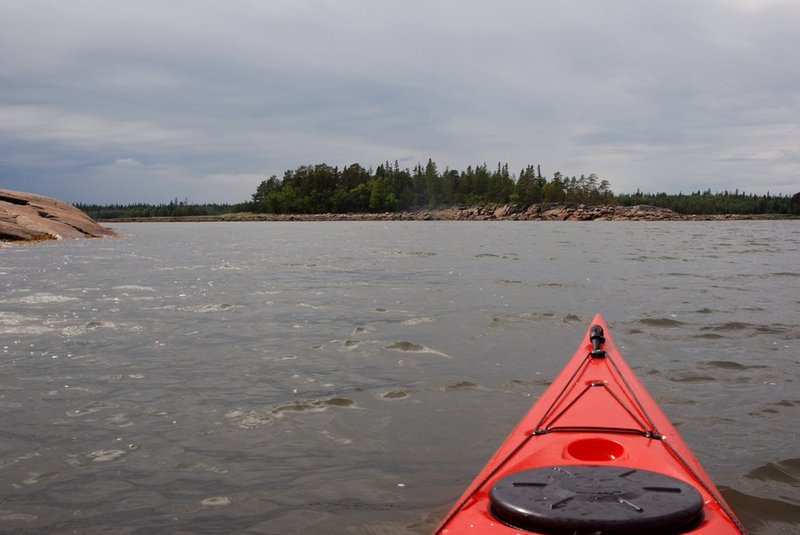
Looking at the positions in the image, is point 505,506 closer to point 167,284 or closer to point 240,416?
point 240,416

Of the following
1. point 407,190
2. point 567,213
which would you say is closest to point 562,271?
point 567,213

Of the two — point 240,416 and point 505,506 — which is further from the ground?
point 505,506

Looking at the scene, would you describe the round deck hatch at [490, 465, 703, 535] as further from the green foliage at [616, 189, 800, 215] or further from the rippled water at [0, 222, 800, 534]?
the green foliage at [616, 189, 800, 215]

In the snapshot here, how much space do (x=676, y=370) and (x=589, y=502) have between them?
15.9 ft

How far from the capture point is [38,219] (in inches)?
1062

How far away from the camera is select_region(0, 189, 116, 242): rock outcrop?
24.5 m

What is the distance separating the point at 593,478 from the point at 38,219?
29.1m

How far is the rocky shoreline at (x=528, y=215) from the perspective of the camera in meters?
128

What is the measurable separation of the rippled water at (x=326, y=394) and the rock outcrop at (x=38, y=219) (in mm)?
13019

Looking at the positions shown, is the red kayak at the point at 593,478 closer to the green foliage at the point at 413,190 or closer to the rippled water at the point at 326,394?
the rippled water at the point at 326,394

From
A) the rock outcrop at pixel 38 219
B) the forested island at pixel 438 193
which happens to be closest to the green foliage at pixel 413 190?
the forested island at pixel 438 193

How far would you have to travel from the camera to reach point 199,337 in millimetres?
8602

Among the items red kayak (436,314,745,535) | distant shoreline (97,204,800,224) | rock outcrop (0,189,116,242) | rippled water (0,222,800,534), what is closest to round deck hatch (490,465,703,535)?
red kayak (436,314,745,535)

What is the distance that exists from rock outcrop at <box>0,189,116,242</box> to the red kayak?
25.2m
